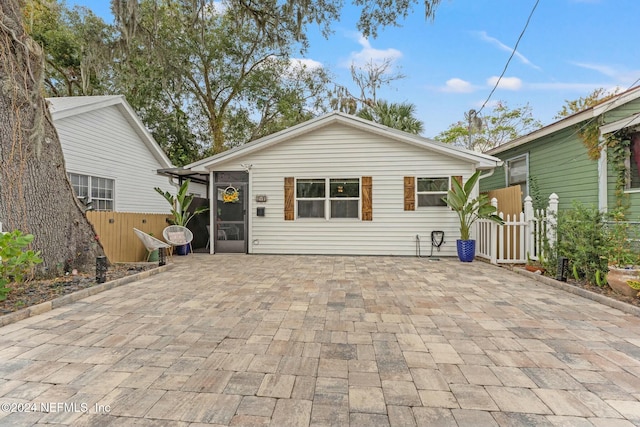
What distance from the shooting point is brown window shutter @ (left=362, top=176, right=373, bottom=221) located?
8.10 metres

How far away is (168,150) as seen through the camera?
16.5 m

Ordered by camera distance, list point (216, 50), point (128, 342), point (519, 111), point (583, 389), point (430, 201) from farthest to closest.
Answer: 1. point (519, 111)
2. point (216, 50)
3. point (430, 201)
4. point (128, 342)
5. point (583, 389)

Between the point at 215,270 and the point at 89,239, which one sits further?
the point at 215,270

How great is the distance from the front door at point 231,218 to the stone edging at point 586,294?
6.45m

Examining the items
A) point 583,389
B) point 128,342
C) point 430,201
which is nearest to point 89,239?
point 128,342

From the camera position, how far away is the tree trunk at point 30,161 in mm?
4285

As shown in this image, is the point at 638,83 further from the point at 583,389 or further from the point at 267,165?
the point at 267,165

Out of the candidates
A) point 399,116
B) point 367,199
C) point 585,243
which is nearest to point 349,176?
point 367,199

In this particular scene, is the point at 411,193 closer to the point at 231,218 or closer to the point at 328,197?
the point at 328,197

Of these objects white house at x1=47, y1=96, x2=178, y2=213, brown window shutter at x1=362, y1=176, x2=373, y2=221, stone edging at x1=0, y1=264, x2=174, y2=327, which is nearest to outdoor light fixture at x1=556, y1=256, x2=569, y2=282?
brown window shutter at x1=362, y1=176, x2=373, y2=221

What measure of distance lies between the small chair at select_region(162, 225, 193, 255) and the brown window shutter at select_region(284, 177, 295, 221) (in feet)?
8.03

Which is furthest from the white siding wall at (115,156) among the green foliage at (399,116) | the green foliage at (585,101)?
the green foliage at (585,101)

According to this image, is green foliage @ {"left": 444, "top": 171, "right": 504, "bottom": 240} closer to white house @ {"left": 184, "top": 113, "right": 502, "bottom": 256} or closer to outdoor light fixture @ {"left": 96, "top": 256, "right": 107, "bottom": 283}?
white house @ {"left": 184, "top": 113, "right": 502, "bottom": 256}

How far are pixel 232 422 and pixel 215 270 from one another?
4705mm
